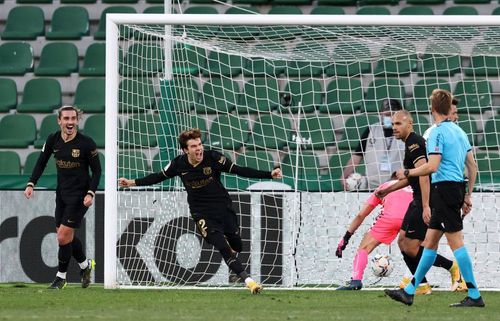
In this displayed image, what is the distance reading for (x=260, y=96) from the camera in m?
15.1

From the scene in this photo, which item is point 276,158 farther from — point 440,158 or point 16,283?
point 440,158

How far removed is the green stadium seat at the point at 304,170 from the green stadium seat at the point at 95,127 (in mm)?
2938

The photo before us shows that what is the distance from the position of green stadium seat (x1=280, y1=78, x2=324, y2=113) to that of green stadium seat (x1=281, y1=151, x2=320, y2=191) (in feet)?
2.62

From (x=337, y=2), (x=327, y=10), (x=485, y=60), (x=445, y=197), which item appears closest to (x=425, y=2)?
(x=337, y=2)

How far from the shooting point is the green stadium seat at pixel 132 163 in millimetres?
13543

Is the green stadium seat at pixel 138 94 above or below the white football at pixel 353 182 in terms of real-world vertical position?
above

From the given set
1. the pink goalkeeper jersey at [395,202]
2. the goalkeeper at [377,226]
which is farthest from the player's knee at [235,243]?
the pink goalkeeper jersey at [395,202]

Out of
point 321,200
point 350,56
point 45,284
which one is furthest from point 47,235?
point 350,56

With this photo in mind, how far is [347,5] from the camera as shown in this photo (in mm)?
18094

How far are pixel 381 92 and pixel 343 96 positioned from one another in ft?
1.62

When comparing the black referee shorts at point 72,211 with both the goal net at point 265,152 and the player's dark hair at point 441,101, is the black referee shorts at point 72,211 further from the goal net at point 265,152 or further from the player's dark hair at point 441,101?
the player's dark hair at point 441,101

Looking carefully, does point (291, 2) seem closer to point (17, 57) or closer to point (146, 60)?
point (17, 57)

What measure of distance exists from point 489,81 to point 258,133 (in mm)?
3008

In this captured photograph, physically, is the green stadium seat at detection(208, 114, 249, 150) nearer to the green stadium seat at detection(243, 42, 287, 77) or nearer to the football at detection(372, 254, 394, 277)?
the green stadium seat at detection(243, 42, 287, 77)
